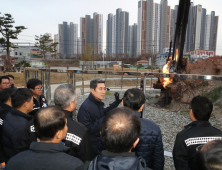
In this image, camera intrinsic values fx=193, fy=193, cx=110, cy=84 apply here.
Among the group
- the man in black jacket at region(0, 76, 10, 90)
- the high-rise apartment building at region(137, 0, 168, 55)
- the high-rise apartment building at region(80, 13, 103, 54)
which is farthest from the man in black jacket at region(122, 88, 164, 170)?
the high-rise apartment building at region(80, 13, 103, 54)

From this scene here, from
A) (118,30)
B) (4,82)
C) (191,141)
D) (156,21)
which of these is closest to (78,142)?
(191,141)

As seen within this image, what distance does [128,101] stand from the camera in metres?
2.32

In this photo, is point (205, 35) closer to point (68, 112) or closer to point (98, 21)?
point (98, 21)

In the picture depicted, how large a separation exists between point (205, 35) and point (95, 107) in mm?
83832

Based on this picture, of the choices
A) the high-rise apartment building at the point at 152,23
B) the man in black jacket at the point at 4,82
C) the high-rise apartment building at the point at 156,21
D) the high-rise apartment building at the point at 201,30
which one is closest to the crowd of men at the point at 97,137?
the man in black jacket at the point at 4,82

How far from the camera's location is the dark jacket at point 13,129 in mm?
2381

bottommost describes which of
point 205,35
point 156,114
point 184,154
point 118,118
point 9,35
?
point 156,114

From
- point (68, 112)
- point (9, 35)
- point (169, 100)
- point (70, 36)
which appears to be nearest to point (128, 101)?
point (68, 112)

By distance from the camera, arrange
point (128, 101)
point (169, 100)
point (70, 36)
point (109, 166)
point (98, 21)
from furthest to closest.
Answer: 1. point (70, 36)
2. point (98, 21)
3. point (169, 100)
4. point (128, 101)
5. point (109, 166)

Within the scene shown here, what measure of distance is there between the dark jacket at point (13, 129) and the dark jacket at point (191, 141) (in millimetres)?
1861

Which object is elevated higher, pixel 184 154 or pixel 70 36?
pixel 70 36

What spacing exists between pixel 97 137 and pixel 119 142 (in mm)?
1552

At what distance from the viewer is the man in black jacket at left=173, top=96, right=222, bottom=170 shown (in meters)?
2.01

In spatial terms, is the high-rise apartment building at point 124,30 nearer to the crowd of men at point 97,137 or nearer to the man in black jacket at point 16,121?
the man in black jacket at point 16,121
